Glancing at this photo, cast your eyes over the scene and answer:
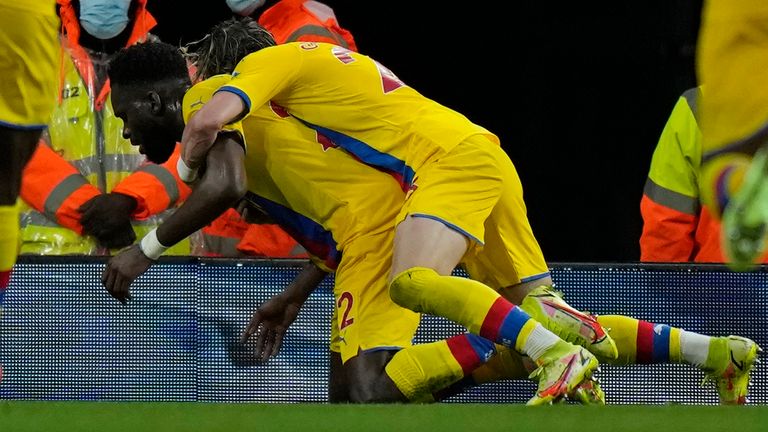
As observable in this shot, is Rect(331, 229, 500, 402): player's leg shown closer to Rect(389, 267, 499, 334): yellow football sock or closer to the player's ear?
Rect(389, 267, 499, 334): yellow football sock

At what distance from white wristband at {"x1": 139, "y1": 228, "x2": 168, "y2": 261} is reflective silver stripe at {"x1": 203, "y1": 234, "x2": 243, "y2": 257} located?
1.42 m

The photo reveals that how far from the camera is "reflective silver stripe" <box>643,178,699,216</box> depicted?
559 cm

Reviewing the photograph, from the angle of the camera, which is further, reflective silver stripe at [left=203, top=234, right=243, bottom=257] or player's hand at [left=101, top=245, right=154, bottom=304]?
reflective silver stripe at [left=203, top=234, right=243, bottom=257]

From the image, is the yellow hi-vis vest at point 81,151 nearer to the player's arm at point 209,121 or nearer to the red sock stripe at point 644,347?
the player's arm at point 209,121

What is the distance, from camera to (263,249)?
6.05 metres

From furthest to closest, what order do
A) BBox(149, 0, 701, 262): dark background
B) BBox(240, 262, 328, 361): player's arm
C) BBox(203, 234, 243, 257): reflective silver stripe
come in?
1. BBox(149, 0, 701, 262): dark background
2. BBox(203, 234, 243, 257): reflective silver stripe
3. BBox(240, 262, 328, 361): player's arm

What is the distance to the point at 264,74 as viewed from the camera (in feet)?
15.5

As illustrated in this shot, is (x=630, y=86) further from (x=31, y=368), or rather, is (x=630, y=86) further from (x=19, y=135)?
(x=19, y=135)

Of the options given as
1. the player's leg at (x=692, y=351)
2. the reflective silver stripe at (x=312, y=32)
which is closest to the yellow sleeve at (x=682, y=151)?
the player's leg at (x=692, y=351)

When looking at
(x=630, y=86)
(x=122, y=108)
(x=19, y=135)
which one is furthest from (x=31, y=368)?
(x=630, y=86)

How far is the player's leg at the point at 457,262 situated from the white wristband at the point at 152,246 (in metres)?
0.70

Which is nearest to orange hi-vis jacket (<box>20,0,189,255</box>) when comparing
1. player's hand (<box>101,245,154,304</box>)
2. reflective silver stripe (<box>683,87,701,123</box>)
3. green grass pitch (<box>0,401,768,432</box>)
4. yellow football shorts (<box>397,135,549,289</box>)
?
player's hand (<box>101,245,154,304</box>)

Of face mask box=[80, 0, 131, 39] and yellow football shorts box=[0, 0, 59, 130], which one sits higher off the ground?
yellow football shorts box=[0, 0, 59, 130]

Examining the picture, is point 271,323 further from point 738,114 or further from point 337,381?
point 738,114
